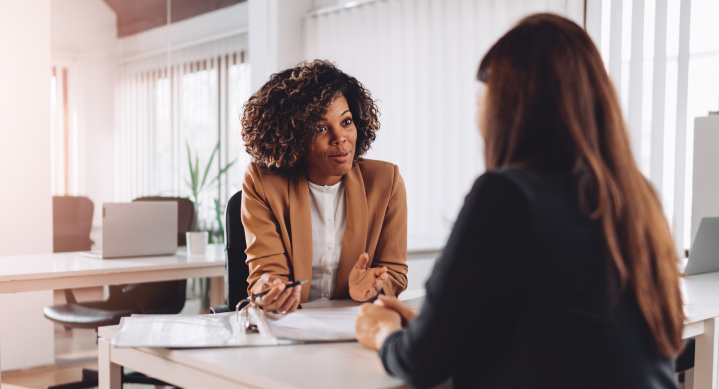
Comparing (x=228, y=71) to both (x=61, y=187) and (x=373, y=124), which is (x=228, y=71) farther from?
(x=373, y=124)

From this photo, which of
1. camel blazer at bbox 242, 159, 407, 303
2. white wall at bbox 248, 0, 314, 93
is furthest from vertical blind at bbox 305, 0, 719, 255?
camel blazer at bbox 242, 159, 407, 303

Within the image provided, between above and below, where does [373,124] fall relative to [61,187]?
above

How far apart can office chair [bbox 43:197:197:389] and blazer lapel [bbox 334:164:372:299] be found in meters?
1.36

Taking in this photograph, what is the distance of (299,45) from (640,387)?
14.1 feet

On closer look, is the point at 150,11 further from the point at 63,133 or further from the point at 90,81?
the point at 63,133

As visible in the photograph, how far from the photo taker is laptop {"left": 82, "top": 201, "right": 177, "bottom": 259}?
260 centimetres

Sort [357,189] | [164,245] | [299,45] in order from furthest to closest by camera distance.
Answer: [299,45], [164,245], [357,189]

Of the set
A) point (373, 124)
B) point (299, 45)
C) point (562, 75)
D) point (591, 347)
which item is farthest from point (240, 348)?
point (299, 45)

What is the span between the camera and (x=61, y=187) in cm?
376

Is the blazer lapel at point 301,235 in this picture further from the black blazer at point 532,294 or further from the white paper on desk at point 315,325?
the black blazer at point 532,294

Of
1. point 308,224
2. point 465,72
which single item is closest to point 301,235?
point 308,224

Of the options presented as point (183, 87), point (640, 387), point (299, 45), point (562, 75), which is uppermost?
point (299, 45)

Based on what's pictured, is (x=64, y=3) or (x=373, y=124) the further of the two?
(x=64, y=3)

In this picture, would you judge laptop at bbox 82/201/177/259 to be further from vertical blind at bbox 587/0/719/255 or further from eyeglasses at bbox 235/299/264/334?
vertical blind at bbox 587/0/719/255
